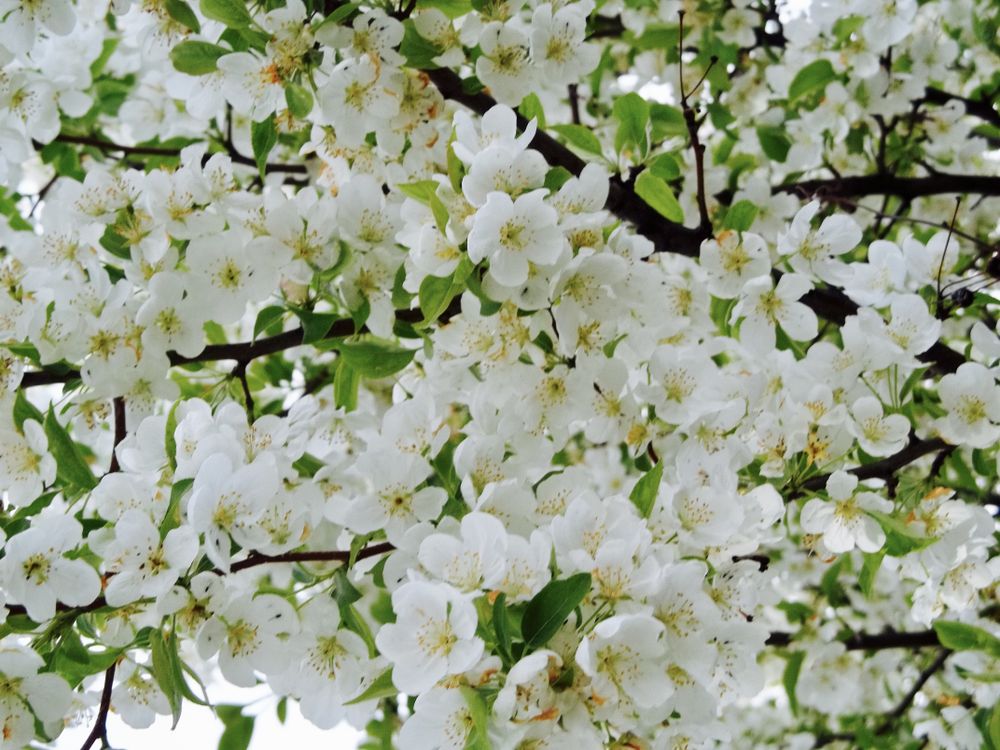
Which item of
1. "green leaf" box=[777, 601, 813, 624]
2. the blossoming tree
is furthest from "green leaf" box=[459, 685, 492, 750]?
"green leaf" box=[777, 601, 813, 624]

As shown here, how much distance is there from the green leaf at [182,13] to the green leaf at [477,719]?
3.55ft

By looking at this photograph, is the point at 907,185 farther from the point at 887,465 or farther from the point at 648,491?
the point at 648,491

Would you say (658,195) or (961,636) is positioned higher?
(658,195)

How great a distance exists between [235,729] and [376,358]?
835 mm

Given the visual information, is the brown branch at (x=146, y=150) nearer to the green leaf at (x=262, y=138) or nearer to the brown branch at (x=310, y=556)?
the green leaf at (x=262, y=138)

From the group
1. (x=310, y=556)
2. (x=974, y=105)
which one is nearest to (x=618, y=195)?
(x=310, y=556)

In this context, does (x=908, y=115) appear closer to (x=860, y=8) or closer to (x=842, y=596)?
(x=860, y=8)

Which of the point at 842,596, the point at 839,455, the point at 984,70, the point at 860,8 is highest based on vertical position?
the point at 860,8

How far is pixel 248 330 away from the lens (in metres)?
3.07

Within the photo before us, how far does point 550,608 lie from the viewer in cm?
93

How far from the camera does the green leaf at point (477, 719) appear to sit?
858 millimetres

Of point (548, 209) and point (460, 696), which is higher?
point (548, 209)

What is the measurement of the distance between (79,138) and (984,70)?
254cm

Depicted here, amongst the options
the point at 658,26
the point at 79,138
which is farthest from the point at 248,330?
the point at 658,26
